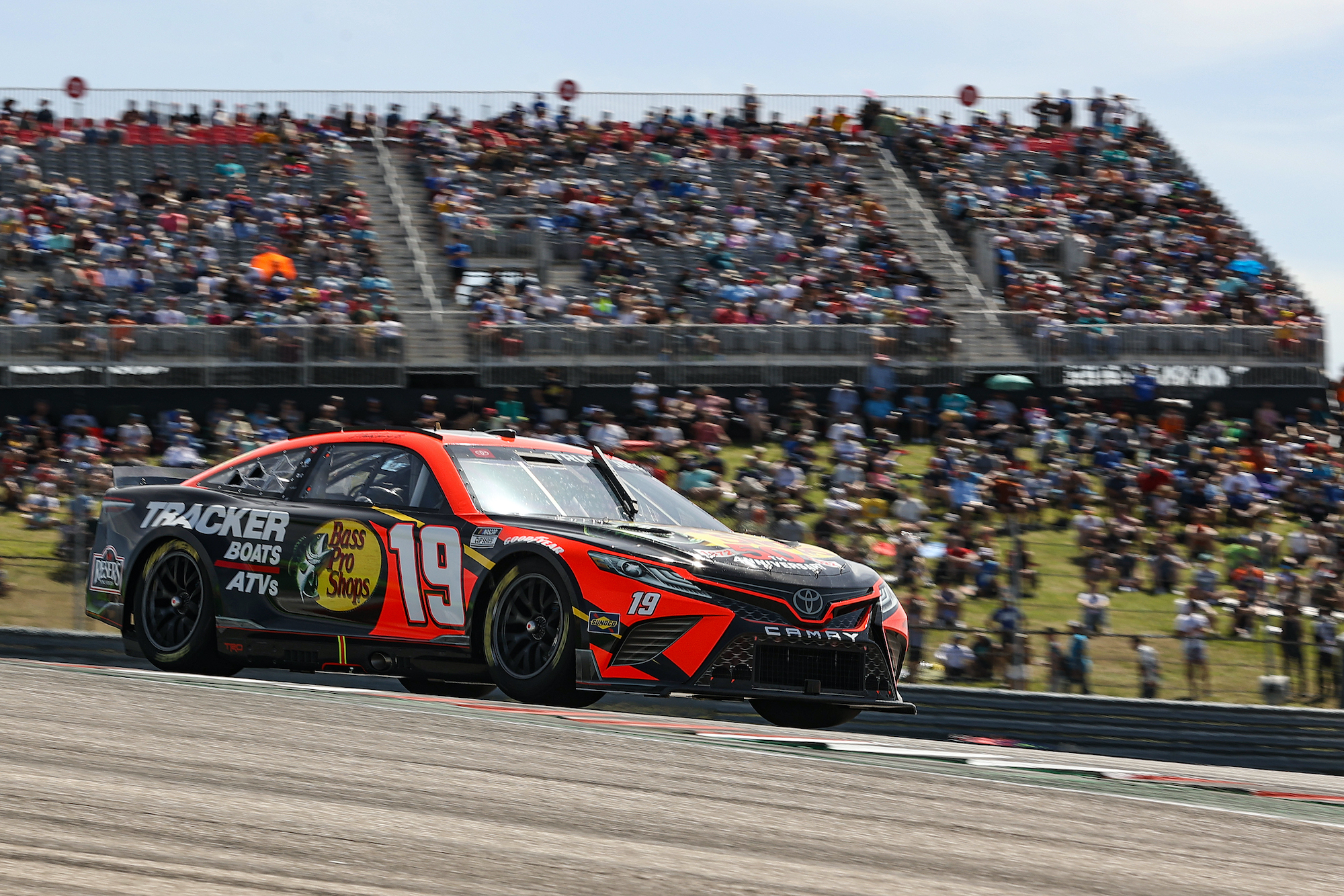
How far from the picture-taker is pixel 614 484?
8570mm

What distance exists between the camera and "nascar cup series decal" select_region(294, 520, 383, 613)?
313 inches

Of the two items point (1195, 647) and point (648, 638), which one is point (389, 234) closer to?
point (1195, 647)

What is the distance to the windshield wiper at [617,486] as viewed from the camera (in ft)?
27.4

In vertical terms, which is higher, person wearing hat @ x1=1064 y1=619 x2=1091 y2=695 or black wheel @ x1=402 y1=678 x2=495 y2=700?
black wheel @ x1=402 y1=678 x2=495 y2=700

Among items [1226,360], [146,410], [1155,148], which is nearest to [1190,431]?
[1226,360]

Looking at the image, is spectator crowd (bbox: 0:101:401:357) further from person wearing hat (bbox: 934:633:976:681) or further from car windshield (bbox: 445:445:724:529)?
car windshield (bbox: 445:445:724:529)

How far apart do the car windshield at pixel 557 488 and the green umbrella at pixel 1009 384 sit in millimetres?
14708

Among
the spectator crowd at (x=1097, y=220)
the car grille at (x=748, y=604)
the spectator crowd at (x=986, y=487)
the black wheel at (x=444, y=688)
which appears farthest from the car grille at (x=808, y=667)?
the spectator crowd at (x=1097, y=220)

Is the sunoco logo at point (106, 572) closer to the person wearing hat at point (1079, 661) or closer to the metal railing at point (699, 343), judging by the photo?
the person wearing hat at point (1079, 661)

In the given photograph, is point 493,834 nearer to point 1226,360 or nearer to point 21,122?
point 1226,360

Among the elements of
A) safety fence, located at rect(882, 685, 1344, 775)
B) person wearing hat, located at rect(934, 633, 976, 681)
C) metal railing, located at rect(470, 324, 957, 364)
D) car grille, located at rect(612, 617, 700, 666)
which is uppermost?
metal railing, located at rect(470, 324, 957, 364)

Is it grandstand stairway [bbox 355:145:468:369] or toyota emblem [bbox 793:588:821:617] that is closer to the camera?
toyota emblem [bbox 793:588:821:617]

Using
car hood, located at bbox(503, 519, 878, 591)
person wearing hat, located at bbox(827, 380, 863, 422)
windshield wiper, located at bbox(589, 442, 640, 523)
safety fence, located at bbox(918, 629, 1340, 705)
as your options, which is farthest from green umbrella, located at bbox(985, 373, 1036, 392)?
car hood, located at bbox(503, 519, 878, 591)

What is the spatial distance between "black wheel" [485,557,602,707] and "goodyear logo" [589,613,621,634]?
3.2 inches
